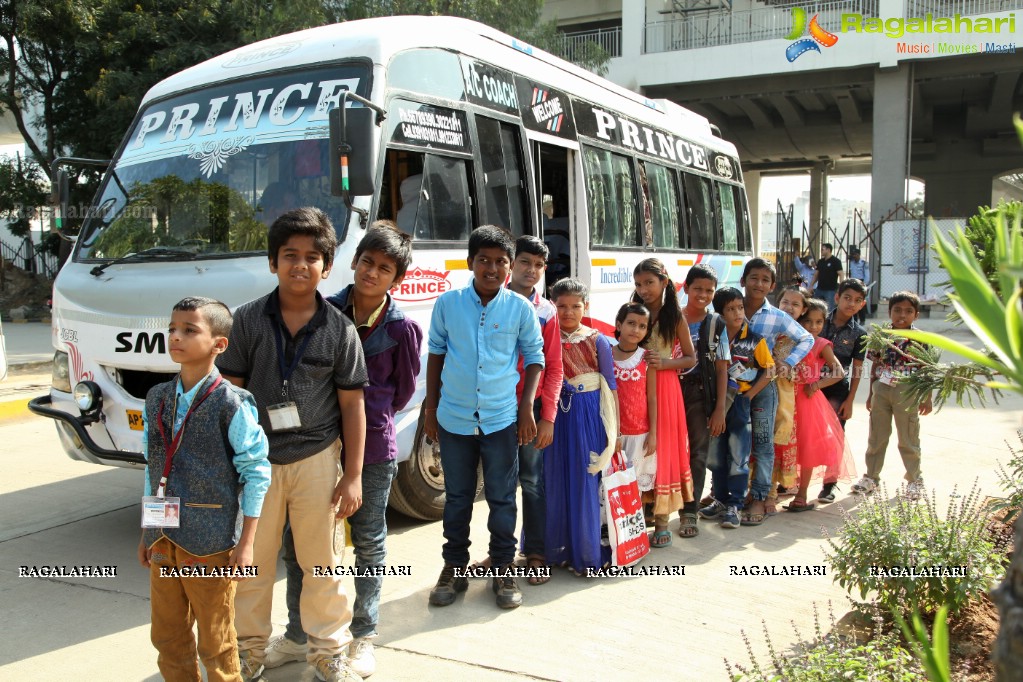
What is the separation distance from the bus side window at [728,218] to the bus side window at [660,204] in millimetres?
1756

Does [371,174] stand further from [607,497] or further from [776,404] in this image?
[776,404]

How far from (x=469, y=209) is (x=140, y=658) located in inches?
123

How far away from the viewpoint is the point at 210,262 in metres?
4.63

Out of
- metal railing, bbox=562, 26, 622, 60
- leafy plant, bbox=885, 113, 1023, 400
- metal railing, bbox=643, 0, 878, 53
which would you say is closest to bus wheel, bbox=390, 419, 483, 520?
leafy plant, bbox=885, 113, 1023, 400

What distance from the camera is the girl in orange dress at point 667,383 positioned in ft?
15.5

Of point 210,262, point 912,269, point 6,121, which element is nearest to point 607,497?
point 210,262

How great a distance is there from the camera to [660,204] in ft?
27.7

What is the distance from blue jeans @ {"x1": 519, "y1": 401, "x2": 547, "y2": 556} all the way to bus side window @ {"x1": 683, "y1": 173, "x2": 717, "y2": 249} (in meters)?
5.61

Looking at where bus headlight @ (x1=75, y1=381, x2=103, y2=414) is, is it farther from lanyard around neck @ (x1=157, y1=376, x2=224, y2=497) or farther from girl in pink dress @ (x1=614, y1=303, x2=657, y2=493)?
girl in pink dress @ (x1=614, y1=303, x2=657, y2=493)

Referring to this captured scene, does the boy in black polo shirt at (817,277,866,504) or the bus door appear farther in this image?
the bus door

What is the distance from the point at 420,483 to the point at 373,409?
180 centimetres

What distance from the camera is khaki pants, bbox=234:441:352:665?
10.1ft

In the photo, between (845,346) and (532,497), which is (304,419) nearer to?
(532,497)

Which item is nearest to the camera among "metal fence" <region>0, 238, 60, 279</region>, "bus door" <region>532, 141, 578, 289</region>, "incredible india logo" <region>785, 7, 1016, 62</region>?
"bus door" <region>532, 141, 578, 289</region>
